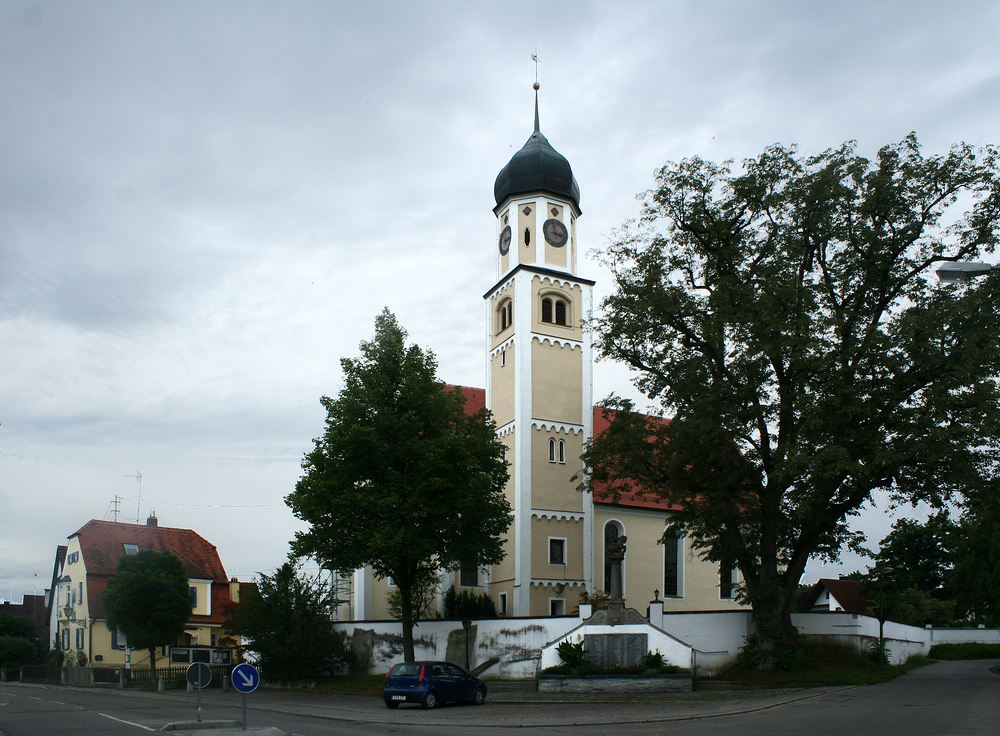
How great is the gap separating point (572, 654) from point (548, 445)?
13.0m

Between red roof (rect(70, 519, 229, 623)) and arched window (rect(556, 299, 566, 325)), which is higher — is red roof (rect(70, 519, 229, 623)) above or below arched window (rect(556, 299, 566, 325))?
below

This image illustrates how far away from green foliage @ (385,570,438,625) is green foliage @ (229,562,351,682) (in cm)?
248

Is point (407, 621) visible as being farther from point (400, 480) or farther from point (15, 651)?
point (15, 651)

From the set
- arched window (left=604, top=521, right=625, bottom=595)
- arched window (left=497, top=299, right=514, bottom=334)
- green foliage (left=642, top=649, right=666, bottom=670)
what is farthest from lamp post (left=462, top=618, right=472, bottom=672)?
arched window (left=497, top=299, right=514, bottom=334)

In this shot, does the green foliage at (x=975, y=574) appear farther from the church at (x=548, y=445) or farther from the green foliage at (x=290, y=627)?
the green foliage at (x=290, y=627)

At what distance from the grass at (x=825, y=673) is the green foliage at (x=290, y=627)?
1443cm

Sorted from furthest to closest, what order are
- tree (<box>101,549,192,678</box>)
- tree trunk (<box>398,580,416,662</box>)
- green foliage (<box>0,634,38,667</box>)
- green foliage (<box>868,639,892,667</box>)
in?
green foliage (<box>0,634,38,667</box>), tree (<box>101,549,192,678</box>), green foliage (<box>868,639,892,667</box>), tree trunk (<box>398,580,416,662</box>)

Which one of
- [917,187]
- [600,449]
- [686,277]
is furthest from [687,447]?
[917,187]

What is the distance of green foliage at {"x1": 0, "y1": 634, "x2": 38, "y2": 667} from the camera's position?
5094 centimetres

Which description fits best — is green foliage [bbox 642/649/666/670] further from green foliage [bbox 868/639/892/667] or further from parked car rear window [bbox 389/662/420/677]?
green foliage [bbox 868/639/892/667]

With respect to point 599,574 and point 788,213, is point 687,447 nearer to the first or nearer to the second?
point 788,213

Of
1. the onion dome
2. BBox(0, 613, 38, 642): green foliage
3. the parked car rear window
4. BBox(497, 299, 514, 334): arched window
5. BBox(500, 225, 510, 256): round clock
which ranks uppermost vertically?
the onion dome

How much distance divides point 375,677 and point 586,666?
31.6 ft

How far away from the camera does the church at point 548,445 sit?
3678cm
